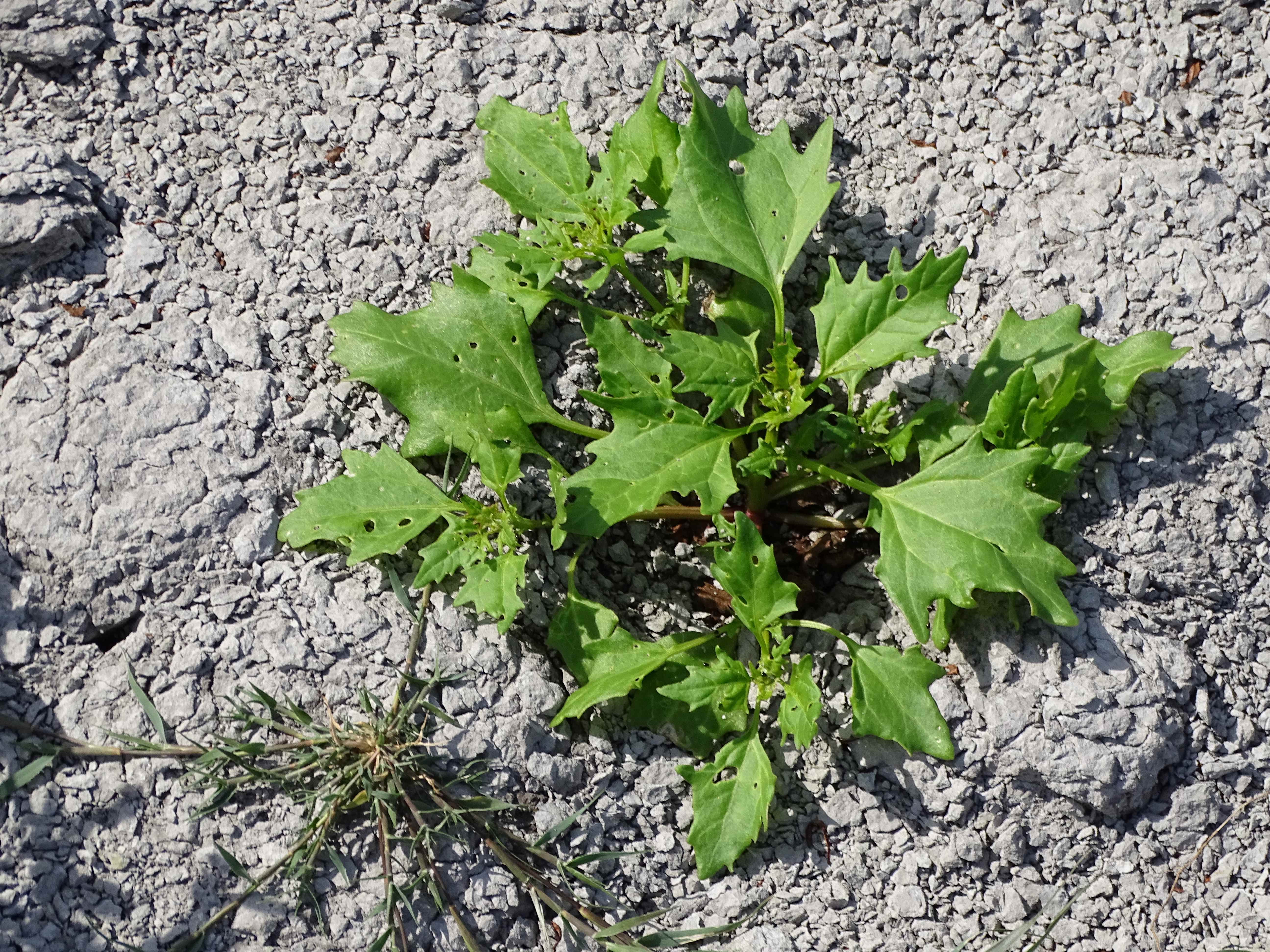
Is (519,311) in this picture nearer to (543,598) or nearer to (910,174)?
(543,598)

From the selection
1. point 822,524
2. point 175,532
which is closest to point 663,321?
point 822,524

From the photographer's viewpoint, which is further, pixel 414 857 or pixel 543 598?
pixel 543 598

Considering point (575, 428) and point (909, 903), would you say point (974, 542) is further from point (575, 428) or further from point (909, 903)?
point (575, 428)

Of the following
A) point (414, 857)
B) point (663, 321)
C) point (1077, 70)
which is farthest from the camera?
point (1077, 70)

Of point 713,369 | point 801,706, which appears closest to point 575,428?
point 713,369

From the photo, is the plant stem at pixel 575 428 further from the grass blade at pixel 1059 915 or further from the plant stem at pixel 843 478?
the grass blade at pixel 1059 915

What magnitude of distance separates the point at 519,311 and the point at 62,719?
1.56 m

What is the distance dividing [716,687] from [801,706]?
212mm

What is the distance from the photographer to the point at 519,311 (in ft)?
10.2

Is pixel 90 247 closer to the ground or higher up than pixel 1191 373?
higher up


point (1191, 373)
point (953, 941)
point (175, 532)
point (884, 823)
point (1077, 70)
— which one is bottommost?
point (953, 941)

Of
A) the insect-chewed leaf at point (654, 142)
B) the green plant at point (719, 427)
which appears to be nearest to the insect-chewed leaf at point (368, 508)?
the green plant at point (719, 427)

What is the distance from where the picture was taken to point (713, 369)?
111 inches

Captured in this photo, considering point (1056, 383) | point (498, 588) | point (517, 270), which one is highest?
point (517, 270)
